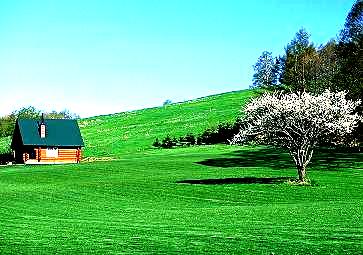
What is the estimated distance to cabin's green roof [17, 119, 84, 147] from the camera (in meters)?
85.3

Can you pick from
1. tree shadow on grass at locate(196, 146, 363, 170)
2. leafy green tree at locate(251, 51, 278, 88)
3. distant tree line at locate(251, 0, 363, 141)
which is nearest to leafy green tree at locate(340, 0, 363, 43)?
distant tree line at locate(251, 0, 363, 141)

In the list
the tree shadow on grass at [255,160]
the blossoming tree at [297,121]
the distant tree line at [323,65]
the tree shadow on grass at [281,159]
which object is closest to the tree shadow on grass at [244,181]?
the blossoming tree at [297,121]

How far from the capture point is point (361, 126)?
192 ft

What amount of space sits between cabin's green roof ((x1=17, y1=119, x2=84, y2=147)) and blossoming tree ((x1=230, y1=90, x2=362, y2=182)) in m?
48.6

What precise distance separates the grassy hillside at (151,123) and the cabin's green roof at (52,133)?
417cm

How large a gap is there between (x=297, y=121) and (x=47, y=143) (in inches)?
2086

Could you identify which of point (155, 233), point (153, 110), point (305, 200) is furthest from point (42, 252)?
point (153, 110)

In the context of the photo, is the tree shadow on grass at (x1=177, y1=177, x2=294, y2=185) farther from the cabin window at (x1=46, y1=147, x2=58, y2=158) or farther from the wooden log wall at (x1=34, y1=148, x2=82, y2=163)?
the cabin window at (x1=46, y1=147, x2=58, y2=158)

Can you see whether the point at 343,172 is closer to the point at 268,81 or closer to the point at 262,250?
the point at 262,250

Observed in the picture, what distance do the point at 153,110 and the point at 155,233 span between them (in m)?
112

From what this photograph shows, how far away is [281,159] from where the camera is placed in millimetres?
61844

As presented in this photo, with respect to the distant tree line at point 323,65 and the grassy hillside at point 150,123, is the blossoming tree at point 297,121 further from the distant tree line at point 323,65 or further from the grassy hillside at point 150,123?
the grassy hillside at point 150,123

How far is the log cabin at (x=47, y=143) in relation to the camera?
8519cm

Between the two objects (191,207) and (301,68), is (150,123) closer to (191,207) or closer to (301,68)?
(301,68)
